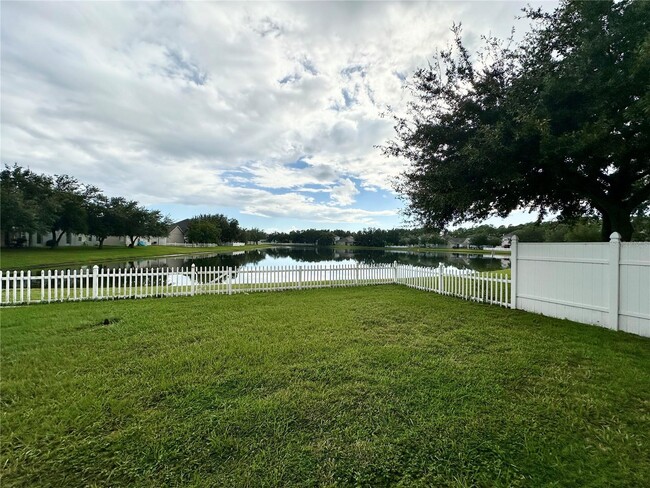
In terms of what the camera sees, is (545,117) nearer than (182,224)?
Yes

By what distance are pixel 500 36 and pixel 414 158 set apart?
330 cm

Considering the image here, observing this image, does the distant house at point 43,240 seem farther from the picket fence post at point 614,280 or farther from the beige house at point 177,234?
the picket fence post at point 614,280

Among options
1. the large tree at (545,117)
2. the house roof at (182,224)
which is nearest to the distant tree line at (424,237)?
the large tree at (545,117)

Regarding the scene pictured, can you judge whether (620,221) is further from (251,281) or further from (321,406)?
(251,281)

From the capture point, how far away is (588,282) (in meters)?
5.50

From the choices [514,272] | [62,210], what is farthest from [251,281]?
[62,210]

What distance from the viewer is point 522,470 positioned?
192cm

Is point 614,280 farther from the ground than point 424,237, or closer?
closer

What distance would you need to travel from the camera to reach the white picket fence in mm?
7359

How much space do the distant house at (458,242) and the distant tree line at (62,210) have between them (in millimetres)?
68759

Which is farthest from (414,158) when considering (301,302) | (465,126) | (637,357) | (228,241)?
(228,241)

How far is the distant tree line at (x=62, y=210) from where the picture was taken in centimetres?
2092

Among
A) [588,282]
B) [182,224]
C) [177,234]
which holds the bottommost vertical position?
[588,282]

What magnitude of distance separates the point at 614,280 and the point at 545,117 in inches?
130
